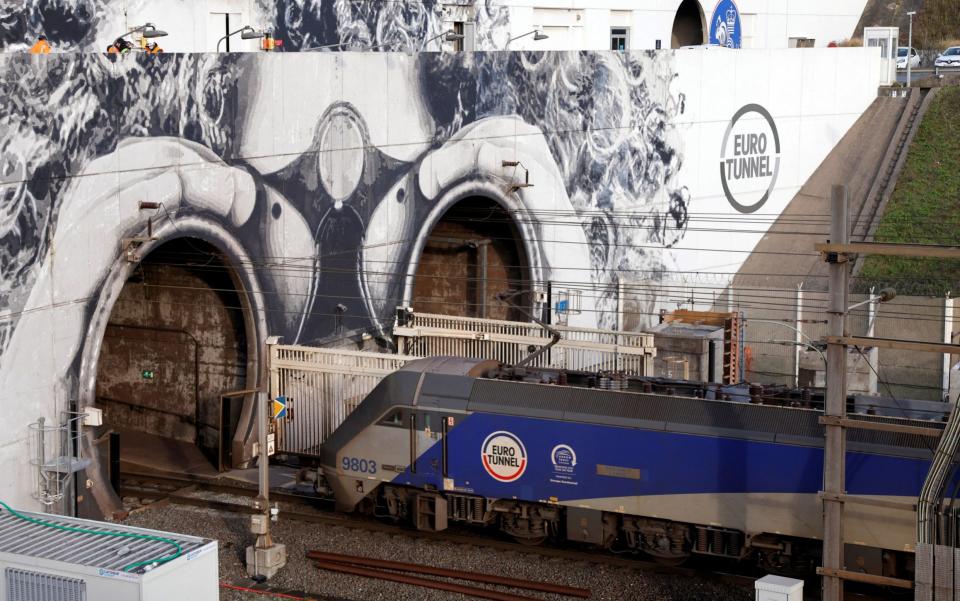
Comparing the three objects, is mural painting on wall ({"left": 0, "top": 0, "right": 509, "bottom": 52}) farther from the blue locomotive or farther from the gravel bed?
the blue locomotive

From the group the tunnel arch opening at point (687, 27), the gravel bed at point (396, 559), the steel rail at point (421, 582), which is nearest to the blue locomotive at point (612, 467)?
the gravel bed at point (396, 559)

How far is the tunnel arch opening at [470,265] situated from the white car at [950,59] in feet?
121

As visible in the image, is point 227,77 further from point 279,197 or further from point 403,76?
point 403,76

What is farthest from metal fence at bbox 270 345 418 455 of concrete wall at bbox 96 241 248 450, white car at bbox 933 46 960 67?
white car at bbox 933 46 960 67

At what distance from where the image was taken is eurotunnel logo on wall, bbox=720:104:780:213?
1783 inches

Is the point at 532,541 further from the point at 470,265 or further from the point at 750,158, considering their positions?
the point at 750,158

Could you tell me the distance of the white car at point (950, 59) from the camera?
63812mm

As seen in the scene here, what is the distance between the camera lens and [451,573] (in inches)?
745

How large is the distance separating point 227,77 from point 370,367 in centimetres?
665

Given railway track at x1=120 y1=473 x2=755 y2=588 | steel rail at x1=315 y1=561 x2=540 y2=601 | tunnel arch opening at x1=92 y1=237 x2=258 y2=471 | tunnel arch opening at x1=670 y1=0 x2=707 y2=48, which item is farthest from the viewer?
tunnel arch opening at x1=670 y1=0 x2=707 y2=48

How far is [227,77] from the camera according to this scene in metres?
25.2

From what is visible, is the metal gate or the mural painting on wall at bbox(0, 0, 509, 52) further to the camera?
the mural painting on wall at bbox(0, 0, 509, 52)

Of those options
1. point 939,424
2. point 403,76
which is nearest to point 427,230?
point 403,76

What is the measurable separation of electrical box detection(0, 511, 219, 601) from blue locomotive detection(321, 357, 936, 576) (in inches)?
298
